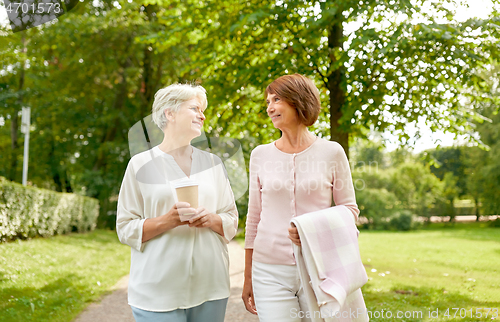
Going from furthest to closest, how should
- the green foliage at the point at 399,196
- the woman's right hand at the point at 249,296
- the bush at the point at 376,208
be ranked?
the bush at the point at 376,208 < the green foliage at the point at 399,196 < the woman's right hand at the point at 249,296

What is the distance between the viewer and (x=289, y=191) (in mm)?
2434

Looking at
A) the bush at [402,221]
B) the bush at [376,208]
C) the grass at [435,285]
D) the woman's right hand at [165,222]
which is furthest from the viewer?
the bush at [376,208]

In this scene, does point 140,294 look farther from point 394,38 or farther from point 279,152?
point 394,38

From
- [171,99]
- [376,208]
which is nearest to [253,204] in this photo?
[171,99]

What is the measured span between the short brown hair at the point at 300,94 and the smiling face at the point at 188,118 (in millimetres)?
456

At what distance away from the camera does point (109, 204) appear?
76.5 ft

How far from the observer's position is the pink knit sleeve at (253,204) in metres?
2.62

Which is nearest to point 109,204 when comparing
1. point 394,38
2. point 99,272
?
point 99,272

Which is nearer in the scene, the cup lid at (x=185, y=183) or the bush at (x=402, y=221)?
the cup lid at (x=185, y=183)

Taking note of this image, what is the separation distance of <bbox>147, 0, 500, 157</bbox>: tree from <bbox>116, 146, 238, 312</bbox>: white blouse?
4149mm

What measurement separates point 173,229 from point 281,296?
0.70m

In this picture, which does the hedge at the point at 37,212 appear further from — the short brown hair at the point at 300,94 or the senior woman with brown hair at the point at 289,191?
the short brown hair at the point at 300,94

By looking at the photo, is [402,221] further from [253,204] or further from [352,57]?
[253,204]

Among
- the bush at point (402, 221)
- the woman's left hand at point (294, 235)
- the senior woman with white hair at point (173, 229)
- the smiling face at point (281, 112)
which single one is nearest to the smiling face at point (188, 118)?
the senior woman with white hair at point (173, 229)
